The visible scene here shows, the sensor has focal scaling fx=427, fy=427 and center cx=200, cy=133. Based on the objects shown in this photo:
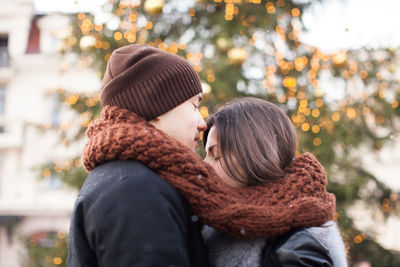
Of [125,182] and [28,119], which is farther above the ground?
[125,182]

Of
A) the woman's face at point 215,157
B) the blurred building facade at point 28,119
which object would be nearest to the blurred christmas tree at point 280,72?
the woman's face at point 215,157

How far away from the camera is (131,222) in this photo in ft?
3.95

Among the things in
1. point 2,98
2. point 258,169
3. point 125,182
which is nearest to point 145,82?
point 125,182

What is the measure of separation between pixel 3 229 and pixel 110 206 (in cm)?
1566

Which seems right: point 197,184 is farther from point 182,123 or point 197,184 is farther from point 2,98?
point 2,98

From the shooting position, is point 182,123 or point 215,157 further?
point 215,157

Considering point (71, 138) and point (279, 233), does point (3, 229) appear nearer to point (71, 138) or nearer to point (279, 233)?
point (71, 138)

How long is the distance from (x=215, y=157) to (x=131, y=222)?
2.21ft

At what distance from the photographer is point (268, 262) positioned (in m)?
1.41

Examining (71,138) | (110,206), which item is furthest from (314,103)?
(110,206)

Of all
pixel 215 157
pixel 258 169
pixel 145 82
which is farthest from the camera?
pixel 215 157

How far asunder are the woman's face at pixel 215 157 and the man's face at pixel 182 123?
0.17 meters

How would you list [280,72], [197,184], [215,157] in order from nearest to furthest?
1. [197,184]
2. [215,157]
3. [280,72]

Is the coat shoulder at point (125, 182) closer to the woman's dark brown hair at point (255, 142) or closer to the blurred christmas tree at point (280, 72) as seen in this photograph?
the woman's dark brown hair at point (255, 142)
